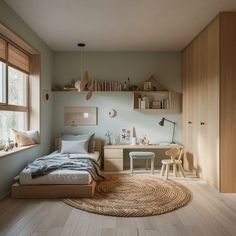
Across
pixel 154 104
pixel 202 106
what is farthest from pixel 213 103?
pixel 154 104

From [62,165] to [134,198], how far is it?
3.91 feet

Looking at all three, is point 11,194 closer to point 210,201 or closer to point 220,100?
point 210,201

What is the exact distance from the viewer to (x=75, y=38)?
16.0 feet

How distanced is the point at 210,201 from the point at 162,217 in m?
0.93

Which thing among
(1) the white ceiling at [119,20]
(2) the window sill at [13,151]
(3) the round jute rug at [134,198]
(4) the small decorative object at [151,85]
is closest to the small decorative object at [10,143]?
(2) the window sill at [13,151]

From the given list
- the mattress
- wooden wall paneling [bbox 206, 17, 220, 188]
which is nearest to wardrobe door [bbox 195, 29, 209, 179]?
wooden wall paneling [bbox 206, 17, 220, 188]

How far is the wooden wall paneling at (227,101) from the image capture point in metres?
3.68

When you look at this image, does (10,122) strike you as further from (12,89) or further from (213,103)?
(213,103)

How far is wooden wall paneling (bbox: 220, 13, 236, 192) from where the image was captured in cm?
368

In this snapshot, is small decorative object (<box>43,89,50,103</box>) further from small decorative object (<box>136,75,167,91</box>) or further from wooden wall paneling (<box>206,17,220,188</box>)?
wooden wall paneling (<box>206,17,220,188</box>)

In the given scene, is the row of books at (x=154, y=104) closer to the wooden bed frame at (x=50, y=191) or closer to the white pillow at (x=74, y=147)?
the white pillow at (x=74, y=147)

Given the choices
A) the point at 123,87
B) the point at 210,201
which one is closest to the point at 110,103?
the point at 123,87

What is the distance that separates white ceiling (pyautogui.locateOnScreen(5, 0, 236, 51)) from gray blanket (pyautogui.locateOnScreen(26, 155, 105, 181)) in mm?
2256

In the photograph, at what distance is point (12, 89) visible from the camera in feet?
14.2
